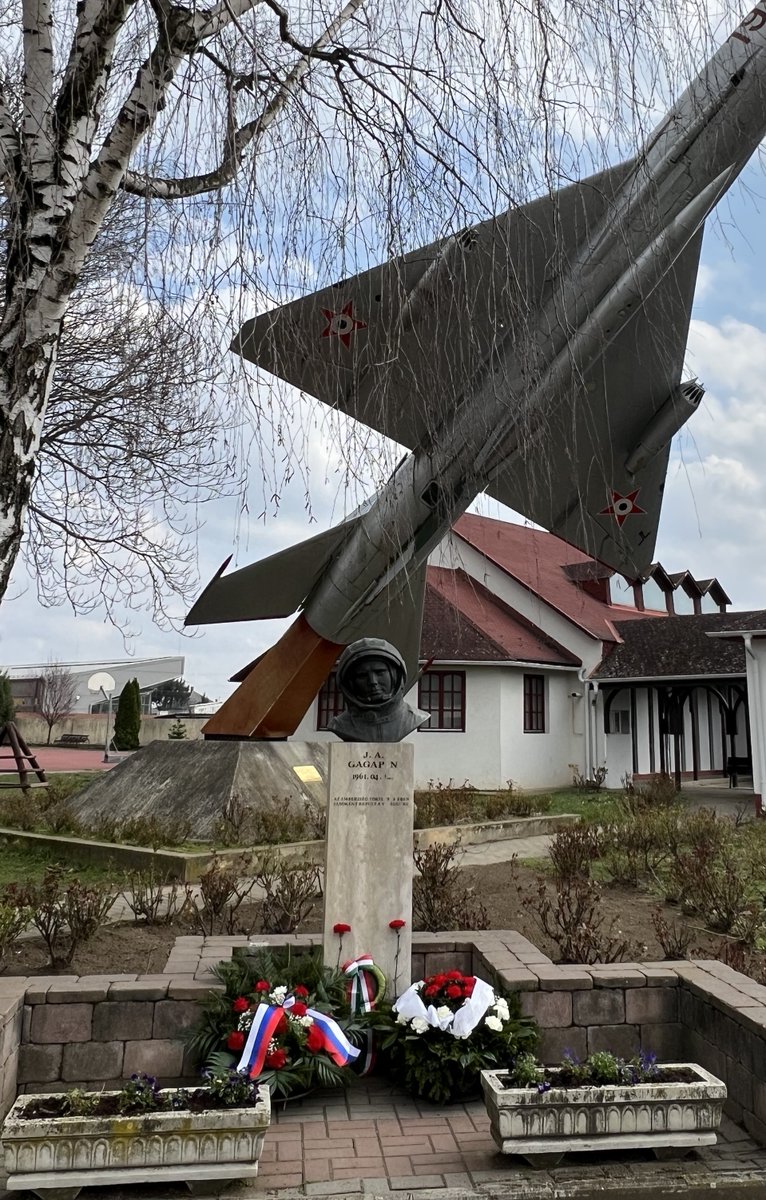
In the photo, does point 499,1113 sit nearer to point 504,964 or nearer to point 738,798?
point 504,964

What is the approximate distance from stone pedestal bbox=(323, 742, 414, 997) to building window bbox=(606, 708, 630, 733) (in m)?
18.6

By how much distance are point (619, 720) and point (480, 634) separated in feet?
16.0

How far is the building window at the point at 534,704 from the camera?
70.9 feet

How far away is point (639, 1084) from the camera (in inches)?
156

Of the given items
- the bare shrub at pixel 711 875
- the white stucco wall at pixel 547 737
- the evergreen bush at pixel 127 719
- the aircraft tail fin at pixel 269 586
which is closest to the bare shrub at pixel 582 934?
the bare shrub at pixel 711 875

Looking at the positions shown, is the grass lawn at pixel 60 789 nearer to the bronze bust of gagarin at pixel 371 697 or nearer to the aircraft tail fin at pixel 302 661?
the aircraft tail fin at pixel 302 661

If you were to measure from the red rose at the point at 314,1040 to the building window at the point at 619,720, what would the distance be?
1934 centimetres

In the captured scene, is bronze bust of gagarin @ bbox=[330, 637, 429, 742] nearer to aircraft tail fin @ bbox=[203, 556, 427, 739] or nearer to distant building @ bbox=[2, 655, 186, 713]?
aircraft tail fin @ bbox=[203, 556, 427, 739]

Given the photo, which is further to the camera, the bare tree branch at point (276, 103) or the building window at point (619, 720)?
the building window at point (619, 720)

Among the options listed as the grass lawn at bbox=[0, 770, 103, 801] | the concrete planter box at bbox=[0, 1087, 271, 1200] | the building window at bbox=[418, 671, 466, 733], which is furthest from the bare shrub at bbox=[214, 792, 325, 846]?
the building window at bbox=[418, 671, 466, 733]

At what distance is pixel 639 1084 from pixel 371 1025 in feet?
5.07

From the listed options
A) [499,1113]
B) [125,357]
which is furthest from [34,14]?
[125,357]

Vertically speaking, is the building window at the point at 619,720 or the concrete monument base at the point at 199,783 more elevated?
the building window at the point at 619,720

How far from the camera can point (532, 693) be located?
22.0 meters
